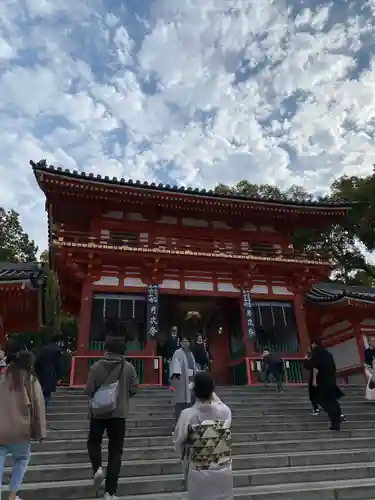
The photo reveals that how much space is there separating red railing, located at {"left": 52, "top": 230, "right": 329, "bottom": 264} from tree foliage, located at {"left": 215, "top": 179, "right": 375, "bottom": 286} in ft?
29.0

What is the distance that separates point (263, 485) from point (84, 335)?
28.1ft

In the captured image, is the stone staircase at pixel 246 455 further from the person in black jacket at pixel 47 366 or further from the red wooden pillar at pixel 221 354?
the red wooden pillar at pixel 221 354

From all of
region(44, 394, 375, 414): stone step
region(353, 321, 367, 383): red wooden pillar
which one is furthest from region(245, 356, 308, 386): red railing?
region(353, 321, 367, 383): red wooden pillar

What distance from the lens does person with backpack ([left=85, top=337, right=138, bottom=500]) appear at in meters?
4.30

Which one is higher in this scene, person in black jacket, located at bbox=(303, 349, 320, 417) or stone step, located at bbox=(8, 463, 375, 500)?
person in black jacket, located at bbox=(303, 349, 320, 417)

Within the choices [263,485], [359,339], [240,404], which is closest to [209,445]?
[263,485]

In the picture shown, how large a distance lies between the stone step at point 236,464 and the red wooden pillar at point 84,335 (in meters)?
6.29

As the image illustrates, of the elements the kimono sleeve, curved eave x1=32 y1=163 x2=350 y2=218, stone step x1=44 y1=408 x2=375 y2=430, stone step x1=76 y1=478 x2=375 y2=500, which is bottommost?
stone step x1=76 y1=478 x2=375 y2=500

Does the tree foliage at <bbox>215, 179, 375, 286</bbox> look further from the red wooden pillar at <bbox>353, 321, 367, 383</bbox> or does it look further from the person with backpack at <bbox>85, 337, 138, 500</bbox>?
the person with backpack at <bbox>85, 337, 138, 500</bbox>

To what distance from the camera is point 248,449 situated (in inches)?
253

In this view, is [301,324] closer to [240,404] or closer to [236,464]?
[240,404]

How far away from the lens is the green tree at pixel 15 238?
29.8 m

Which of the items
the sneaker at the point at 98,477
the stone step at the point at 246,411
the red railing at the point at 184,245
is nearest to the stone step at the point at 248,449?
the sneaker at the point at 98,477

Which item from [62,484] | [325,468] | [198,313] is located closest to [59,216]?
[198,313]
